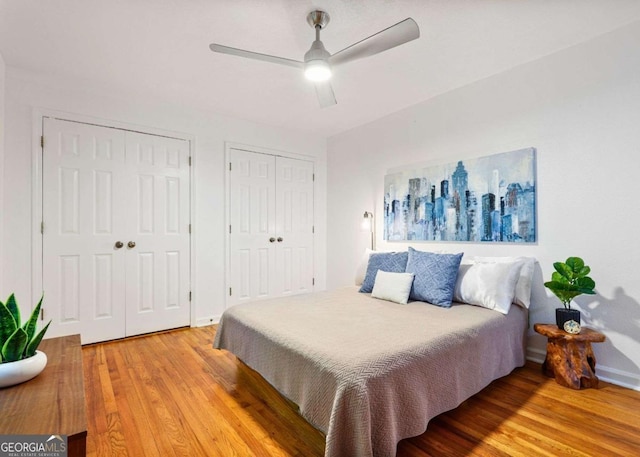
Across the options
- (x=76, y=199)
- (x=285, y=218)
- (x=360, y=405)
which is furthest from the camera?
(x=285, y=218)

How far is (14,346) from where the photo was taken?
49.3 inches

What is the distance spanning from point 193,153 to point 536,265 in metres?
3.44

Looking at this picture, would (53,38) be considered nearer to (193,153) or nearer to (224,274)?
A: (193,153)

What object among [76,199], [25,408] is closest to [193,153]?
[76,199]

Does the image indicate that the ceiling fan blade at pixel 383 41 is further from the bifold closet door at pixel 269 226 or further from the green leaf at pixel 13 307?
the bifold closet door at pixel 269 226

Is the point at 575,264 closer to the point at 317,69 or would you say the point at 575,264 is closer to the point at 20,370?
the point at 317,69

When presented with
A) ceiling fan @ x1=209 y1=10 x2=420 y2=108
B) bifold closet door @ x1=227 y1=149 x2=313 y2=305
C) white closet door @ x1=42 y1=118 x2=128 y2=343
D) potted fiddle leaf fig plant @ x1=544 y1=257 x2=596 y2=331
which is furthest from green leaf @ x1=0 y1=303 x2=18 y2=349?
potted fiddle leaf fig plant @ x1=544 y1=257 x2=596 y2=331

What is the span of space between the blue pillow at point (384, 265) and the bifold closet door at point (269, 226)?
1.48m

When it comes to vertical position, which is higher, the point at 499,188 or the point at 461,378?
the point at 499,188

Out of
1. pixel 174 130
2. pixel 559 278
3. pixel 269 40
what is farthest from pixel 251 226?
pixel 559 278

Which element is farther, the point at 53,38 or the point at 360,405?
the point at 53,38

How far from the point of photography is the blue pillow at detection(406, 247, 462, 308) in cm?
246

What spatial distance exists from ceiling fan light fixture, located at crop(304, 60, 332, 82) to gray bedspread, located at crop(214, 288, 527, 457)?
4.90 feet

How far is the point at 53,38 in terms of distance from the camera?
221 centimetres
